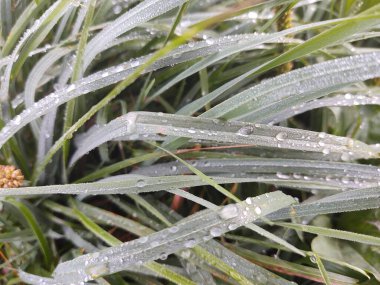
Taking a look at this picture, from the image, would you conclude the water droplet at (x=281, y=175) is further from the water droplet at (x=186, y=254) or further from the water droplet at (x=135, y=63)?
the water droplet at (x=135, y=63)

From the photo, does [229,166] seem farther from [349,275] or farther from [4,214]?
[4,214]

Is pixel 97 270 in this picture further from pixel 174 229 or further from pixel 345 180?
pixel 345 180

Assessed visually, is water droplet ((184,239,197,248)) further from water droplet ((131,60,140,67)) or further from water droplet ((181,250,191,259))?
water droplet ((131,60,140,67))

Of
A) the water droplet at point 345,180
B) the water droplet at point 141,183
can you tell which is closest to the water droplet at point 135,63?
the water droplet at point 141,183

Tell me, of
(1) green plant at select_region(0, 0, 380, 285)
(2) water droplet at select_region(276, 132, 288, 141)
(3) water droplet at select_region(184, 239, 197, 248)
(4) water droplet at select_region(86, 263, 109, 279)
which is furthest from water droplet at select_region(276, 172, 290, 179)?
(4) water droplet at select_region(86, 263, 109, 279)

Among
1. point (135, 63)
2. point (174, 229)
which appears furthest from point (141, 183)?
point (135, 63)

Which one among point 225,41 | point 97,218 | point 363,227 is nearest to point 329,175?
point 363,227

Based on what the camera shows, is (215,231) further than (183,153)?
No
